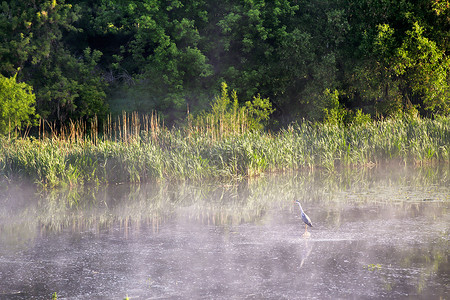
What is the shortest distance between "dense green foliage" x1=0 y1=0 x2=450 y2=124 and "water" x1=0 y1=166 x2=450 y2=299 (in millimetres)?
11194

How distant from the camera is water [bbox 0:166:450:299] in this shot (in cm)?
674

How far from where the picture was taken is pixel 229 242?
8.74 m

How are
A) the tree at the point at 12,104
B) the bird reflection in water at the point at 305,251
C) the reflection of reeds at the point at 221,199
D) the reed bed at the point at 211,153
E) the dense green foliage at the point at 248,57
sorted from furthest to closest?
the dense green foliage at the point at 248,57
the tree at the point at 12,104
the reed bed at the point at 211,153
the reflection of reeds at the point at 221,199
the bird reflection in water at the point at 305,251

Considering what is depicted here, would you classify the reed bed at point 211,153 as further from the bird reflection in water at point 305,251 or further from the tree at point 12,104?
the bird reflection in water at point 305,251

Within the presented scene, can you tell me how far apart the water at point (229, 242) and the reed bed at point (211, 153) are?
3.23ft

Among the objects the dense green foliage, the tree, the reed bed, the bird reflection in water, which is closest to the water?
the bird reflection in water

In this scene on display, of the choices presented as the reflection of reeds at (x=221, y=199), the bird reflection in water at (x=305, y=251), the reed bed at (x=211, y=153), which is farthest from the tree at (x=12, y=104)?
the bird reflection in water at (x=305, y=251)

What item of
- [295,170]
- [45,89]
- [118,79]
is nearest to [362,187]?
[295,170]

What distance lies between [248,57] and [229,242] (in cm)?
2115

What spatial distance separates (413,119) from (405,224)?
9.92 metres

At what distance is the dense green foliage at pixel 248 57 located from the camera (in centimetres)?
2369

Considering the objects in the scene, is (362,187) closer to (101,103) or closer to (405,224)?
(405,224)

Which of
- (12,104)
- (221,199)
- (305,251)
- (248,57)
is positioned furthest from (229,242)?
(248,57)

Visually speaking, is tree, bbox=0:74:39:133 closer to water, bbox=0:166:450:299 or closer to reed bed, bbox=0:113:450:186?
reed bed, bbox=0:113:450:186
